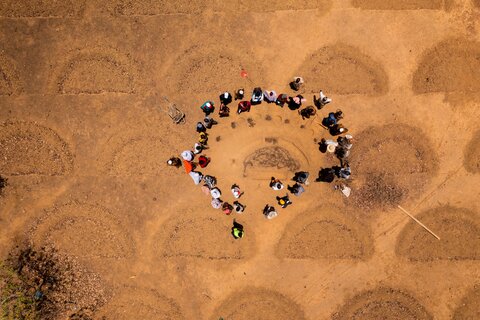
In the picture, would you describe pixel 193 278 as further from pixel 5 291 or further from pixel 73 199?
pixel 5 291

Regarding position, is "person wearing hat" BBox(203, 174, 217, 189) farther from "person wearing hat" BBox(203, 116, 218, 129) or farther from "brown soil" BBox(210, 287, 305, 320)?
"brown soil" BBox(210, 287, 305, 320)

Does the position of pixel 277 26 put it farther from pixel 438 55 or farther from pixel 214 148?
pixel 438 55

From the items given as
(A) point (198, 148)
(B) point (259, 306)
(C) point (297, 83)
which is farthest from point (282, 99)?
(B) point (259, 306)

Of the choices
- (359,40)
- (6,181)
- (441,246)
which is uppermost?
(359,40)

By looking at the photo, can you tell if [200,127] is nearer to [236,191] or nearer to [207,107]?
[207,107]

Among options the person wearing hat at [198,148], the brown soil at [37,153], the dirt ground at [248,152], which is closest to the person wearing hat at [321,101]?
the dirt ground at [248,152]

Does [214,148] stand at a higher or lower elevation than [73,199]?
higher

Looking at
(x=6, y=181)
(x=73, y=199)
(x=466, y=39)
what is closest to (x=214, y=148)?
(x=73, y=199)
